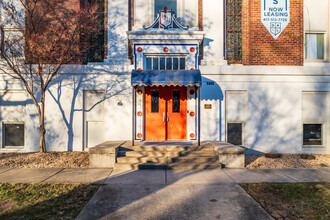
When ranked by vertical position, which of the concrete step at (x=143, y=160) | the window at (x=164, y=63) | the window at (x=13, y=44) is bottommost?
the concrete step at (x=143, y=160)

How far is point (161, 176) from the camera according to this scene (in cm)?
610

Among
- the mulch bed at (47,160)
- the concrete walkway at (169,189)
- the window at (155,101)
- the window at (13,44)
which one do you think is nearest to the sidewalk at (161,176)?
the concrete walkway at (169,189)

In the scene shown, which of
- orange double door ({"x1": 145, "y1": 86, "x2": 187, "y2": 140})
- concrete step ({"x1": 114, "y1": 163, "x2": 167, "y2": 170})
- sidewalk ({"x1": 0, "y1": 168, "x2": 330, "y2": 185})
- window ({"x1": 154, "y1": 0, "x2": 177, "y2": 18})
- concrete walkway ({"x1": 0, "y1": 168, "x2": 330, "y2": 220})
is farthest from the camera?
window ({"x1": 154, "y1": 0, "x2": 177, "y2": 18})

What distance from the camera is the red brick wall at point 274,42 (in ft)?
31.1

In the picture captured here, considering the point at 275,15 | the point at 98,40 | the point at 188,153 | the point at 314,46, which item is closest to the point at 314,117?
the point at 314,46

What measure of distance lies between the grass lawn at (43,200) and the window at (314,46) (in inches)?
438

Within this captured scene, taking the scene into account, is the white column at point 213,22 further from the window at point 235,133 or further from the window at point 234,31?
the window at point 235,133

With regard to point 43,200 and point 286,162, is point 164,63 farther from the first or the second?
point 43,200

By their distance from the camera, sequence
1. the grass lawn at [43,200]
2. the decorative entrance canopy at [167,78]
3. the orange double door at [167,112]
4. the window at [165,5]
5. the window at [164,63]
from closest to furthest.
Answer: the grass lawn at [43,200] → the decorative entrance canopy at [167,78] → the orange double door at [167,112] → the window at [164,63] → the window at [165,5]

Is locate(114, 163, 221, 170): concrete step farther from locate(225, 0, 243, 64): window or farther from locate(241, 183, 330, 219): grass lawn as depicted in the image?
locate(225, 0, 243, 64): window

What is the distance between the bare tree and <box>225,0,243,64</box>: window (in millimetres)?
6381

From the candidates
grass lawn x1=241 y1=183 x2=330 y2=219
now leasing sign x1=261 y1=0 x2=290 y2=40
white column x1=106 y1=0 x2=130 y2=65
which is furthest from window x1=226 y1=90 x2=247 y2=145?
white column x1=106 y1=0 x2=130 y2=65

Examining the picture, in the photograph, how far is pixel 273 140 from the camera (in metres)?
9.34

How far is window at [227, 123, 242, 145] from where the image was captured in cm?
950
